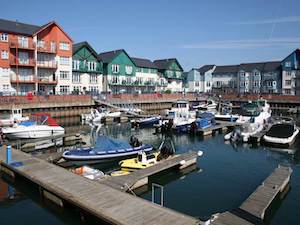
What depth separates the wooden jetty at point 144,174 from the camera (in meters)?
15.5

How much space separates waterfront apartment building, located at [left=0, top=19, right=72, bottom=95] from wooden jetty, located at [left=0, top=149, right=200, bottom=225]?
123 feet

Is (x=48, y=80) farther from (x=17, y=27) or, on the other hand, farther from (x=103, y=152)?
(x=103, y=152)

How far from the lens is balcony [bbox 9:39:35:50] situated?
53031mm

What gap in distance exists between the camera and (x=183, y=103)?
4544 cm

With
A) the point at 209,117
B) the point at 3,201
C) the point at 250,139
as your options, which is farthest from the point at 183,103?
the point at 3,201

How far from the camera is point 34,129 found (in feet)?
102

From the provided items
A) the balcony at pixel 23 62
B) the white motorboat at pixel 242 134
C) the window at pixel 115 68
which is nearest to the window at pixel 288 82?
the window at pixel 115 68

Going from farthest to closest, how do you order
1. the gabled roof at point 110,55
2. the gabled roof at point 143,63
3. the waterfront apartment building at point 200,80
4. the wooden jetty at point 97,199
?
the waterfront apartment building at point 200,80 → the gabled roof at point 143,63 → the gabled roof at point 110,55 → the wooden jetty at point 97,199

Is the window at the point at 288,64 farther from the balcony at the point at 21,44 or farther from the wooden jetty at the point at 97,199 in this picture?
the wooden jetty at the point at 97,199

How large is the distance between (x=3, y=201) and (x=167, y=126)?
2424cm

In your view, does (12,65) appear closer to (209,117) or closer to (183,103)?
(183,103)

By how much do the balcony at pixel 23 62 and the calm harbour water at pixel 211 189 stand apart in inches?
1489

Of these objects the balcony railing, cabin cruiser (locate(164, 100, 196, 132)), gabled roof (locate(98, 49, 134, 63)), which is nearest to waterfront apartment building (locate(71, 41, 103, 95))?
gabled roof (locate(98, 49, 134, 63))

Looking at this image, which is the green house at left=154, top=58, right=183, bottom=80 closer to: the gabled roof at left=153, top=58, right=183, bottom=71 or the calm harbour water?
the gabled roof at left=153, top=58, right=183, bottom=71
